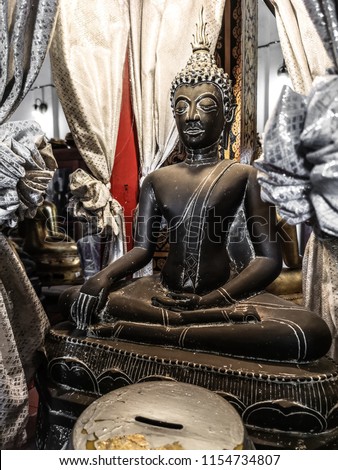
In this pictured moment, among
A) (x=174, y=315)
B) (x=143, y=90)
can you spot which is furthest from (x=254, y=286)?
(x=143, y=90)

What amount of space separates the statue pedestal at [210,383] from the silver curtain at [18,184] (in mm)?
132

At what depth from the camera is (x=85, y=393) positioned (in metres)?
1.61

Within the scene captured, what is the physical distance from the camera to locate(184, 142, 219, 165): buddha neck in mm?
1899

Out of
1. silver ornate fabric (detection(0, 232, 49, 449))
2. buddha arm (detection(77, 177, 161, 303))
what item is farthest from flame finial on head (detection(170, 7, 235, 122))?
silver ornate fabric (detection(0, 232, 49, 449))

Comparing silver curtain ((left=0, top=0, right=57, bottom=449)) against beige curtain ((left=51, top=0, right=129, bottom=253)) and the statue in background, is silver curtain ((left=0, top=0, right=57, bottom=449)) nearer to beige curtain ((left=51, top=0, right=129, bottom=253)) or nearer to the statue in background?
the statue in background

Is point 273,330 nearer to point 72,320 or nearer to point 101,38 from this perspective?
point 72,320

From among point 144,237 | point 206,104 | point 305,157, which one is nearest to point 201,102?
point 206,104

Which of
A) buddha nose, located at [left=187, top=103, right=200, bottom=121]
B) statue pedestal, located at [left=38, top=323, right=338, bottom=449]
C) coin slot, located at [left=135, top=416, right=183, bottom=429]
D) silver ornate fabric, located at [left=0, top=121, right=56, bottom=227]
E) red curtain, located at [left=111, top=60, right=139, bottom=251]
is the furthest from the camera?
red curtain, located at [left=111, top=60, right=139, bottom=251]

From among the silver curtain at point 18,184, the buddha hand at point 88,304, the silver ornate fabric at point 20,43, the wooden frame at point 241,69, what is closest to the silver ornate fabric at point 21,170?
the silver curtain at point 18,184

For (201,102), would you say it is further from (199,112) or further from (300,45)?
(300,45)

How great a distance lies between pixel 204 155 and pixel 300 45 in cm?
76

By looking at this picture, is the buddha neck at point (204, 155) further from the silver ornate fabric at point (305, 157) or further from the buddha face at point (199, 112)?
the silver ornate fabric at point (305, 157)

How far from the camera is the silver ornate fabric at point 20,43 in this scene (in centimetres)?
173

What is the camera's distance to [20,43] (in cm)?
174
